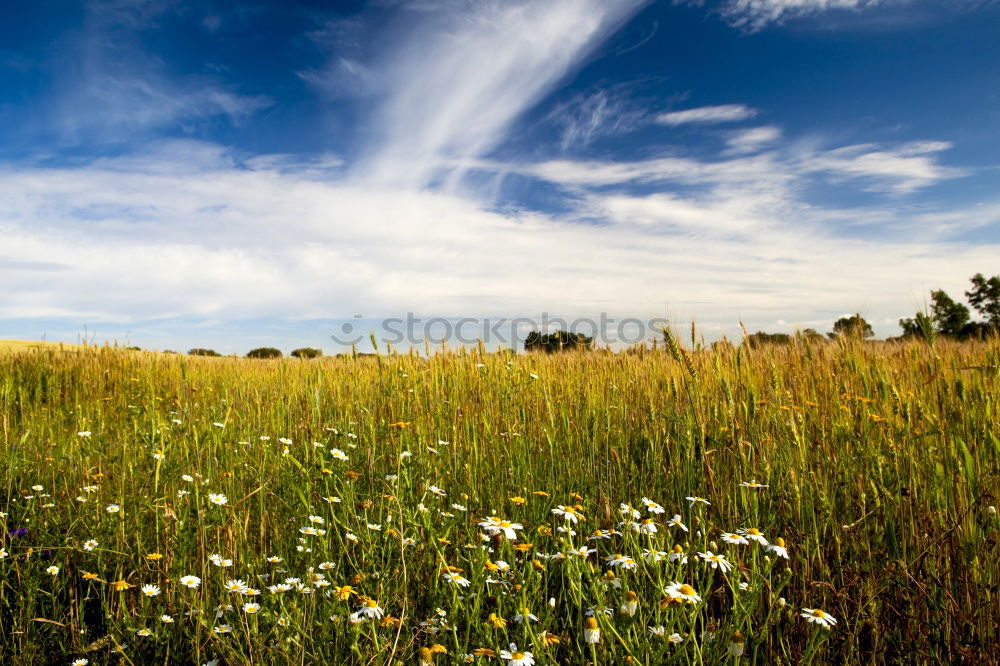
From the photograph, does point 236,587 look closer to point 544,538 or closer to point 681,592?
point 544,538

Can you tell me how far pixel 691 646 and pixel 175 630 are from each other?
1846mm

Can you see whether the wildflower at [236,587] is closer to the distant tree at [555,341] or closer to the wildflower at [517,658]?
the wildflower at [517,658]

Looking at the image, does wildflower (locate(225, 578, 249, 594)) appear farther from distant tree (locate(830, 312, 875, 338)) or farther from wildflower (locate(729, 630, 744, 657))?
distant tree (locate(830, 312, 875, 338))

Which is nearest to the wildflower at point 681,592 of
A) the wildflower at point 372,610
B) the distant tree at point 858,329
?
the wildflower at point 372,610

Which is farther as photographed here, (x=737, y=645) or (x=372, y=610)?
(x=372, y=610)

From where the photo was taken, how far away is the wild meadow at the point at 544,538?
5.71 ft

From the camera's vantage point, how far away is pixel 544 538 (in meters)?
2.39

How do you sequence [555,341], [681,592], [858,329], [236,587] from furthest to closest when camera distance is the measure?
[555,341], [858,329], [236,587], [681,592]

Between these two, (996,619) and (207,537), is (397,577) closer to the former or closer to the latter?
(207,537)

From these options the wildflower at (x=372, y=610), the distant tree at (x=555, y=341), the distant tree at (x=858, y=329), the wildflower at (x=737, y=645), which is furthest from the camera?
the distant tree at (x=555, y=341)

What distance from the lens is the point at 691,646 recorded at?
1837 mm

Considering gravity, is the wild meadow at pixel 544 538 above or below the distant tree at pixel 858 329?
below

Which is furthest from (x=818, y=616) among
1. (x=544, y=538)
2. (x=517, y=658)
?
(x=544, y=538)

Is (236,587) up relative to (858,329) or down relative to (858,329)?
down
